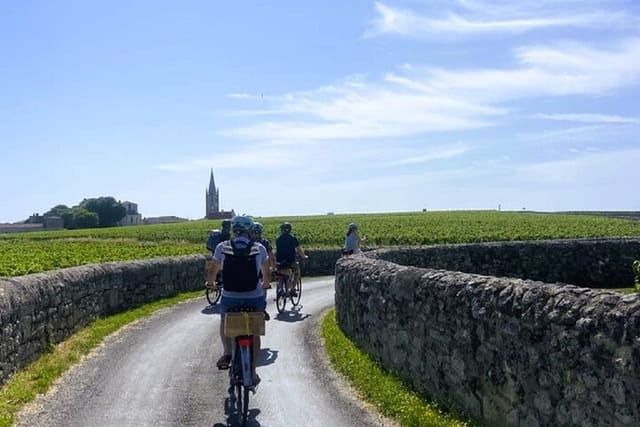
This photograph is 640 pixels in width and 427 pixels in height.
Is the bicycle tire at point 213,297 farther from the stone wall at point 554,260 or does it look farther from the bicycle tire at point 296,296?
the stone wall at point 554,260

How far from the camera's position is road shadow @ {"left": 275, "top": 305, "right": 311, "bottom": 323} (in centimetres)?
1657

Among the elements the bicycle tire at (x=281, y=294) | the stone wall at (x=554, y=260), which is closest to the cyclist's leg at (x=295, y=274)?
the bicycle tire at (x=281, y=294)

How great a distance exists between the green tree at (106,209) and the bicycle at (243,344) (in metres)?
144

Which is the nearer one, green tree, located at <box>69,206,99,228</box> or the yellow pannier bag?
the yellow pannier bag

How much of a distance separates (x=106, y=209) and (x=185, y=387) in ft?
475

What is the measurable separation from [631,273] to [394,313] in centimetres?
1964

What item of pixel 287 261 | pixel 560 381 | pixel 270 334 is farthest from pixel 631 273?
pixel 560 381

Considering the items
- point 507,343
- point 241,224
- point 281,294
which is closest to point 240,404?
point 241,224

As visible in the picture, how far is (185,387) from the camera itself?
987 cm

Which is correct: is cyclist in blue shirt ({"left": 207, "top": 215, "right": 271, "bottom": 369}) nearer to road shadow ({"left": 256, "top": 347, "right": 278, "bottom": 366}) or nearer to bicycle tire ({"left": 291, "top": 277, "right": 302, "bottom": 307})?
road shadow ({"left": 256, "top": 347, "right": 278, "bottom": 366})

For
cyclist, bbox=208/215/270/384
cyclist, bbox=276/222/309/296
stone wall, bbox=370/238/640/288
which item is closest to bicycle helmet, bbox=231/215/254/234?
cyclist, bbox=208/215/270/384

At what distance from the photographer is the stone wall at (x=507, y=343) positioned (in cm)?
510

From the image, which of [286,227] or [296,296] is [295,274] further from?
[286,227]

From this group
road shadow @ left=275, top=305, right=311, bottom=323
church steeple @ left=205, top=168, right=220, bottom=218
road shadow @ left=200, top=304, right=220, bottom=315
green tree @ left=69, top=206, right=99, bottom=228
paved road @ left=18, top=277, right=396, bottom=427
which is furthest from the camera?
church steeple @ left=205, top=168, right=220, bottom=218
